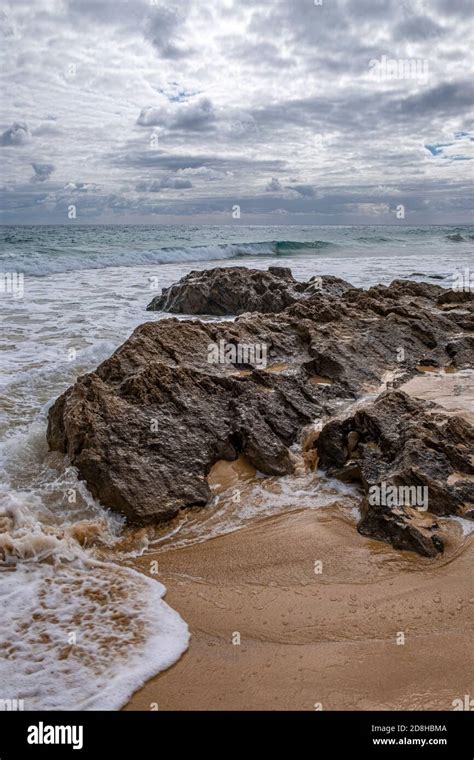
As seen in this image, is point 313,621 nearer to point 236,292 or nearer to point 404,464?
point 404,464

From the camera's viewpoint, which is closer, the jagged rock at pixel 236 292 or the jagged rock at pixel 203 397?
the jagged rock at pixel 203 397

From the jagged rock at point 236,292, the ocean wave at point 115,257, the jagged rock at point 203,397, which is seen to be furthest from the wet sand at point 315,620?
the ocean wave at point 115,257

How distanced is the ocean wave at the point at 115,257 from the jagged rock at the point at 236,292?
13.2m

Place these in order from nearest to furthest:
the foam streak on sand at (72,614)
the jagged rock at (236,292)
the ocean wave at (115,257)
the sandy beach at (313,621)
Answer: the sandy beach at (313,621) → the foam streak on sand at (72,614) → the jagged rock at (236,292) → the ocean wave at (115,257)

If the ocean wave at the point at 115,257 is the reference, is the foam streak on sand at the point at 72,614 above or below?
below

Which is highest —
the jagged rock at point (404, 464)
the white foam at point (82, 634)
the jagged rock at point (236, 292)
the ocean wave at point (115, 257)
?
the ocean wave at point (115, 257)

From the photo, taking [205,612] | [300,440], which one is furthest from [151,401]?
[205,612]

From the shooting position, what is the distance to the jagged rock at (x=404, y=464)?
4.22 metres

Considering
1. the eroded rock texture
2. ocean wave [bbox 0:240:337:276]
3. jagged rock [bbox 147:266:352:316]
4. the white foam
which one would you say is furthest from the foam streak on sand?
ocean wave [bbox 0:240:337:276]

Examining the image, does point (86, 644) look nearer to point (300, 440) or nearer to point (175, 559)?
point (175, 559)

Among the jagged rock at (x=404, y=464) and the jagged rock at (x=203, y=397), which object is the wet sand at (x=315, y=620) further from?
the jagged rock at (x=203, y=397)

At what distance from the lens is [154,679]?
3.11 m

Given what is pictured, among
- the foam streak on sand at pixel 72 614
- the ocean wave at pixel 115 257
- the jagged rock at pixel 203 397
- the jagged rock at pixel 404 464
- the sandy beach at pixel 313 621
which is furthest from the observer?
the ocean wave at pixel 115 257

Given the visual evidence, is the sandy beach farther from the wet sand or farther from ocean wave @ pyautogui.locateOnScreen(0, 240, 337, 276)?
ocean wave @ pyautogui.locateOnScreen(0, 240, 337, 276)
